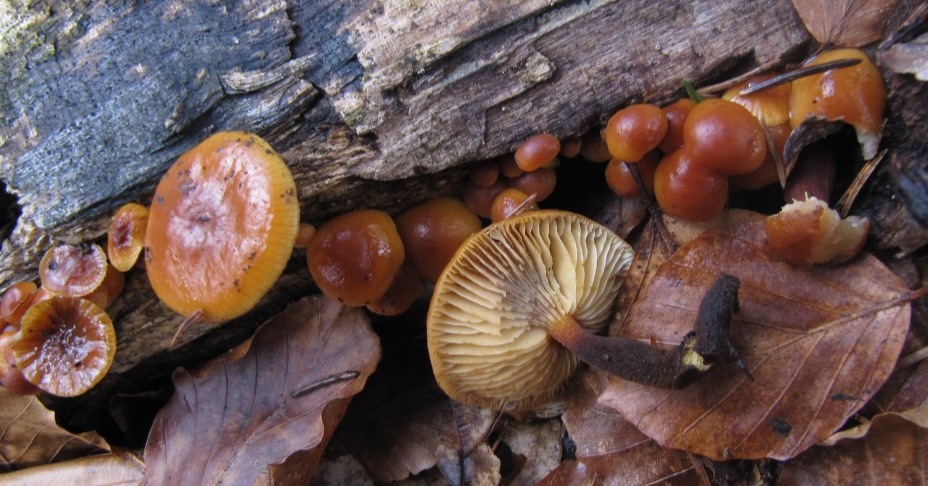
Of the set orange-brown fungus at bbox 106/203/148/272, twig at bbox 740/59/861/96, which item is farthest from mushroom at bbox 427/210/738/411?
orange-brown fungus at bbox 106/203/148/272

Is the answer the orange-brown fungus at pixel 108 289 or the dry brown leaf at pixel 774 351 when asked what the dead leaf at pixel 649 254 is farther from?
the orange-brown fungus at pixel 108 289

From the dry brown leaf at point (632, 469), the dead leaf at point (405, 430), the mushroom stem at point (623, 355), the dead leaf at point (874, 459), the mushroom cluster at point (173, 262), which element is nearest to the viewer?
the dead leaf at point (874, 459)

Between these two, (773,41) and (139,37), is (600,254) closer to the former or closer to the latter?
(773,41)

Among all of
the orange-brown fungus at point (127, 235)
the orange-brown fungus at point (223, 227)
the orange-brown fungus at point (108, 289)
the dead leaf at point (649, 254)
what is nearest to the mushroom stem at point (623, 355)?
the dead leaf at point (649, 254)

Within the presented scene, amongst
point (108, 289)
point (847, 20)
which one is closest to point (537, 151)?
point (847, 20)

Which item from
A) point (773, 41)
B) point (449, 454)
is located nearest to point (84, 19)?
point (449, 454)

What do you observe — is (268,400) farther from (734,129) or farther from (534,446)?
(734,129)

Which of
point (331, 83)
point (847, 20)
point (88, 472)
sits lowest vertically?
point (88, 472)
